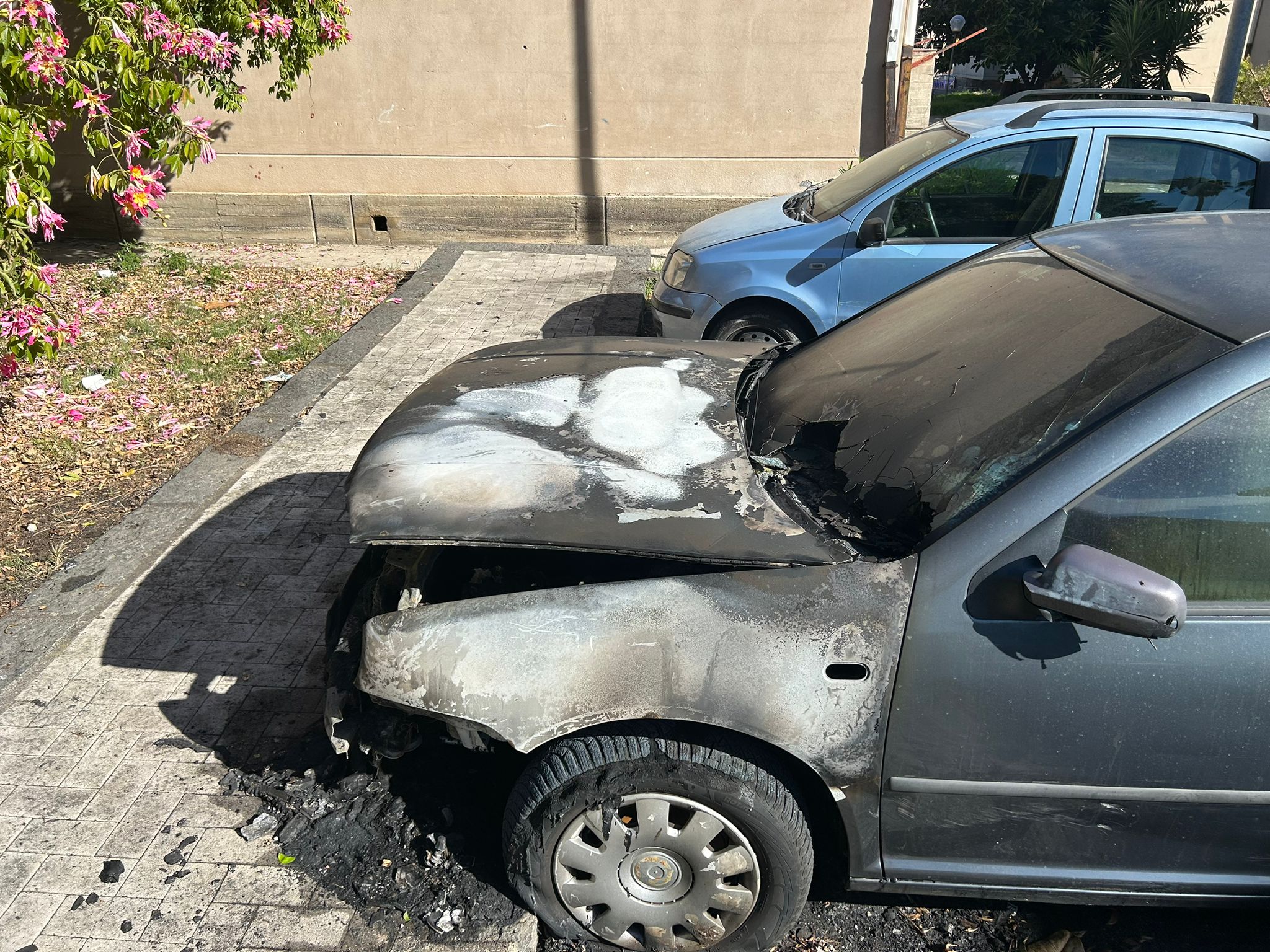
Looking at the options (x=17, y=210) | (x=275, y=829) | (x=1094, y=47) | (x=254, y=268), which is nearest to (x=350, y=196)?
(x=254, y=268)

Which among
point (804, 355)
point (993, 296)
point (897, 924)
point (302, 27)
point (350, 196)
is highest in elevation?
point (302, 27)

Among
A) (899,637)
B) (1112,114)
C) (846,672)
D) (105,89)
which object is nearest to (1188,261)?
(899,637)

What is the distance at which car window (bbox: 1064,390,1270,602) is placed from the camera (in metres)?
2.28

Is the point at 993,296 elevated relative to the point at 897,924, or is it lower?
elevated

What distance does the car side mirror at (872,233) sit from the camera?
234 inches

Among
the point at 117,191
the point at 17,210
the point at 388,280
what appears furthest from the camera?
the point at 388,280

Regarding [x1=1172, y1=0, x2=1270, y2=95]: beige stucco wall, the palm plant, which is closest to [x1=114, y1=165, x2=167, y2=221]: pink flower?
the palm plant

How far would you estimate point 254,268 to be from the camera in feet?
31.8

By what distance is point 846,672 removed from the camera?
7.72ft

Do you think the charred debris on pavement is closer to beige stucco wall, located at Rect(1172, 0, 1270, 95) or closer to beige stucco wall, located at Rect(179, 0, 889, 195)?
beige stucco wall, located at Rect(179, 0, 889, 195)

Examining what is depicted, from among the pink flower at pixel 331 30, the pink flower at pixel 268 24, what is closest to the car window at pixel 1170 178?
the pink flower at pixel 268 24

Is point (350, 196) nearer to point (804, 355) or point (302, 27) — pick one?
point (302, 27)

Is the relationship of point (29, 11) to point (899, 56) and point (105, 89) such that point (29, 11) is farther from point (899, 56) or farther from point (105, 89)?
point (899, 56)

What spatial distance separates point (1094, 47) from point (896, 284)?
20.8 metres
